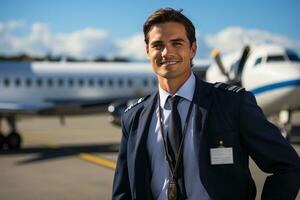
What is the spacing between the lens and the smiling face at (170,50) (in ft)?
7.84

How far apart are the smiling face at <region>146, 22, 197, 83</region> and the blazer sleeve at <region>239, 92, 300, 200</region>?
41cm

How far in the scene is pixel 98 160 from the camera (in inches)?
491

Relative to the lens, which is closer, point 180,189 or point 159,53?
point 180,189

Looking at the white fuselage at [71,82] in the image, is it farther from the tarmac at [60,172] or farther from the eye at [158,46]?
the eye at [158,46]

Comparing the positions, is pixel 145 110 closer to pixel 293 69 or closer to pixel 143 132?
pixel 143 132

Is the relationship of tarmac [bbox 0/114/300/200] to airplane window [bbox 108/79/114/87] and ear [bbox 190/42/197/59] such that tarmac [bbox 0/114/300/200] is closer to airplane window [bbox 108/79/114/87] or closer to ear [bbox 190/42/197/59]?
airplane window [bbox 108/79/114/87]

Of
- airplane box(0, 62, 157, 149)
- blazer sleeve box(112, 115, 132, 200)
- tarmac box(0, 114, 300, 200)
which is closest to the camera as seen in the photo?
blazer sleeve box(112, 115, 132, 200)

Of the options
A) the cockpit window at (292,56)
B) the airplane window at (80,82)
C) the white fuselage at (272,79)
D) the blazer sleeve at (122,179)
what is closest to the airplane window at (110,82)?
the airplane window at (80,82)

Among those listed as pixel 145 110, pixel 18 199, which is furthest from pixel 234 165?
pixel 18 199

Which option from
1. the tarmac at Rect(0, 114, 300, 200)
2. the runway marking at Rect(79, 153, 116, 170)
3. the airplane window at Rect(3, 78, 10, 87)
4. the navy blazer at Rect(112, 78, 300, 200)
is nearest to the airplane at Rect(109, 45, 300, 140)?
the runway marking at Rect(79, 153, 116, 170)

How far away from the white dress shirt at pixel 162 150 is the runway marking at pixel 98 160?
8.57 m

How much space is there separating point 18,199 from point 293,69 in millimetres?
8436

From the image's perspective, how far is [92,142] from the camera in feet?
58.9

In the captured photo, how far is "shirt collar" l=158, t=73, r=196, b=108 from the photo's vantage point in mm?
2449
